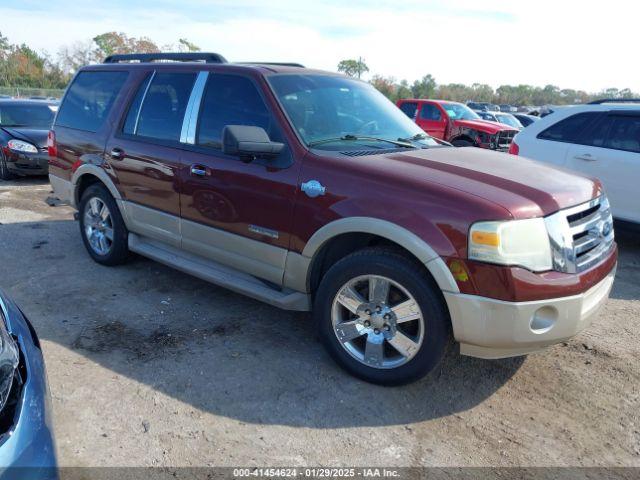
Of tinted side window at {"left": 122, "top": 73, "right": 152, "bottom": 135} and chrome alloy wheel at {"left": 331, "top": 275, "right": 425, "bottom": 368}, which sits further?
tinted side window at {"left": 122, "top": 73, "right": 152, "bottom": 135}

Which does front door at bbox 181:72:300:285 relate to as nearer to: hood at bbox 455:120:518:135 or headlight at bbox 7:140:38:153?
headlight at bbox 7:140:38:153

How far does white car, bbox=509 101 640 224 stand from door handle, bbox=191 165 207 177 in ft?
14.9

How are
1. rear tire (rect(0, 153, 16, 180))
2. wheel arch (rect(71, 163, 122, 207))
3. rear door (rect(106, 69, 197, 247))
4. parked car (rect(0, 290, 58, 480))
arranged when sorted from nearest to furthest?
parked car (rect(0, 290, 58, 480)), rear door (rect(106, 69, 197, 247)), wheel arch (rect(71, 163, 122, 207)), rear tire (rect(0, 153, 16, 180))

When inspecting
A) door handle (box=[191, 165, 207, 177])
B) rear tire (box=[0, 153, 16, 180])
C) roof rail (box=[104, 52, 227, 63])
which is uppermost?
roof rail (box=[104, 52, 227, 63])

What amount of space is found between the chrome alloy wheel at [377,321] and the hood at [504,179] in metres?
0.70

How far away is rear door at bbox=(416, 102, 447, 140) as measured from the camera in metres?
14.4

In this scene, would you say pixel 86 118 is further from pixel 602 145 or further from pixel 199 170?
pixel 602 145

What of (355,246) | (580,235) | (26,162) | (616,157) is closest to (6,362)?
(355,246)

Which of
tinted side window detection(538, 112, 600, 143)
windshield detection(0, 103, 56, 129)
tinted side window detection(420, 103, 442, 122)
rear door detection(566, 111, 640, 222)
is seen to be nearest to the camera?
rear door detection(566, 111, 640, 222)

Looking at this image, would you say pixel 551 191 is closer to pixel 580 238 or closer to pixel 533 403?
pixel 580 238

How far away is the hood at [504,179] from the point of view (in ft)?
9.53

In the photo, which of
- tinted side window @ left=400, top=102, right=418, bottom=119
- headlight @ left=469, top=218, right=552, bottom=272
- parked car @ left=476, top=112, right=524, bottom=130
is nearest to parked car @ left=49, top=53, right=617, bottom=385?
headlight @ left=469, top=218, right=552, bottom=272

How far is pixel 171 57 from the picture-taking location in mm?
4875

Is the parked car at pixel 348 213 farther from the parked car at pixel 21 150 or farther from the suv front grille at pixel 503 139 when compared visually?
the suv front grille at pixel 503 139
